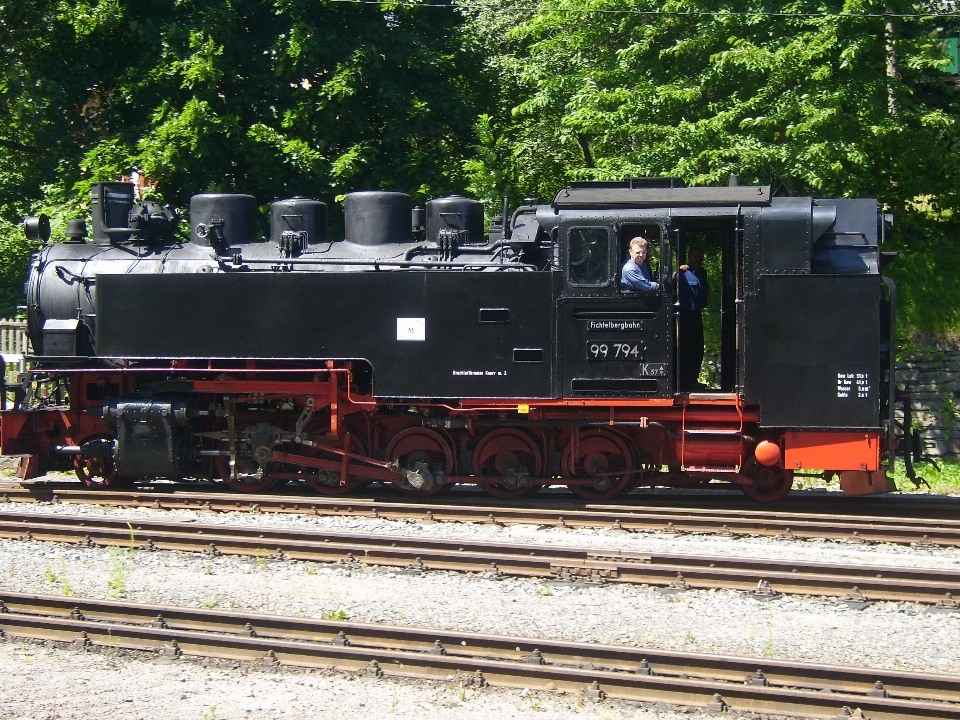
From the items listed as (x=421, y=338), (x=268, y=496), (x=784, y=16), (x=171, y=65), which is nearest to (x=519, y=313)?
(x=421, y=338)

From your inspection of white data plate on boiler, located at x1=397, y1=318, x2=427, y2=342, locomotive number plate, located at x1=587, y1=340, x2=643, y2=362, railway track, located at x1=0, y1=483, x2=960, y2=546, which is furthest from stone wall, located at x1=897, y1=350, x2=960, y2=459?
white data plate on boiler, located at x1=397, y1=318, x2=427, y2=342

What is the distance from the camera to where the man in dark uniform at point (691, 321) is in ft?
31.5

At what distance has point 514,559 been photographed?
302 inches

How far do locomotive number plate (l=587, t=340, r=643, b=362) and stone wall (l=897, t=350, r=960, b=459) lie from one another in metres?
6.17

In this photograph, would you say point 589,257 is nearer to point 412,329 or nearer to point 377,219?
point 412,329

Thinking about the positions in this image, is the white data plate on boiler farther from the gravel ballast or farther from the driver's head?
the driver's head

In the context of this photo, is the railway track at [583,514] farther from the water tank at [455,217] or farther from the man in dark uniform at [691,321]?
the water tank at [455,217]

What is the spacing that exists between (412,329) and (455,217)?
1390mm

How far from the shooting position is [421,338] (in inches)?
383

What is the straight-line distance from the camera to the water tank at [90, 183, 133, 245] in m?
11.3

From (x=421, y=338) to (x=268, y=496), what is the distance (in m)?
2.32

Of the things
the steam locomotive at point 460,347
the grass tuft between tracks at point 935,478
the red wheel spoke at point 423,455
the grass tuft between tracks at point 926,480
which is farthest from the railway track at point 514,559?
the grass tuft between tracks at point 935,478

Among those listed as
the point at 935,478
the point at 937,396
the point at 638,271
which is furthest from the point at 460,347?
the point at 937,396

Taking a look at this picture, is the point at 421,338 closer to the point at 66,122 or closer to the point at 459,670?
the point at 459,670
